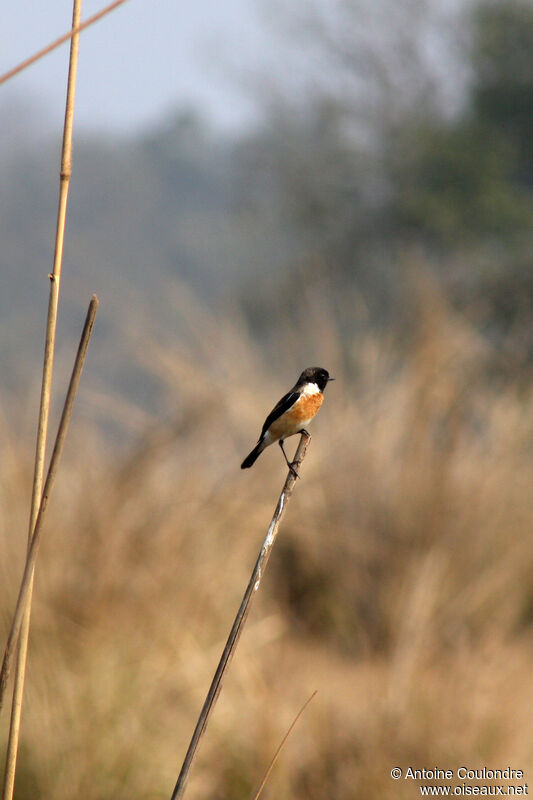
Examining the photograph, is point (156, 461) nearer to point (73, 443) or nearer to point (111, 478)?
point (111, 478)

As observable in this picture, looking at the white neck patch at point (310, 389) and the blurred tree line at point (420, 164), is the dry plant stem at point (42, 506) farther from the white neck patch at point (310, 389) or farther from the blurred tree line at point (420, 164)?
the blurred tree line at point (420, 164)

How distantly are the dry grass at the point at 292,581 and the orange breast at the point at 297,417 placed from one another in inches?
66.9

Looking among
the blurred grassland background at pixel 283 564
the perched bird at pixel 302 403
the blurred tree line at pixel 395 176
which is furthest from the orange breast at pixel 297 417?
the blurred tree line at pixel 395 176

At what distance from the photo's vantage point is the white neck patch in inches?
57.0

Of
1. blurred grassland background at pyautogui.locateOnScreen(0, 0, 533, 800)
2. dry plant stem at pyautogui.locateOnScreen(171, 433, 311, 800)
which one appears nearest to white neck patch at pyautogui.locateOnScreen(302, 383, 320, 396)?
dry plant stem at pyautogui.locateOnScreen(171, 433, 311, 800)

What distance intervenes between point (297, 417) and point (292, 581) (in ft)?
14.6

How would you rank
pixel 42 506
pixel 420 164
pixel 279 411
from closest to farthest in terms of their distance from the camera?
pixel 42 506 → pixel 279 411 → pixel 420 164

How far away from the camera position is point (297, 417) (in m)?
1.50

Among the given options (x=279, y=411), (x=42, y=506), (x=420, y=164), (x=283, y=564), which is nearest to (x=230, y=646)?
(x=42, y=506)

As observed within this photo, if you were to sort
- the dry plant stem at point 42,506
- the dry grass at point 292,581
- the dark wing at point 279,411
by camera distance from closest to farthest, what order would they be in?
1. the dry plant stem at point 42,506
2. the dark wing at point 279,411
3. the dry grass at point 292,581

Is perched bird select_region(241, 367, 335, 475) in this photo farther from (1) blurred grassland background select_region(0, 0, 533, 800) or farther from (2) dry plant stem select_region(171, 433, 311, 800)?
(1) blurred grassland background select_region(0, 0, 533, 800)

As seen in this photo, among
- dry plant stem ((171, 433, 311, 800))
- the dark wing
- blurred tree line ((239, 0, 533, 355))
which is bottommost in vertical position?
dry plant stem ((171, 433, 311, 800))

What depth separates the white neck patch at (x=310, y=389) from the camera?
4.75ft

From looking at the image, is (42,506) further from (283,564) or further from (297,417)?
(283,564)
